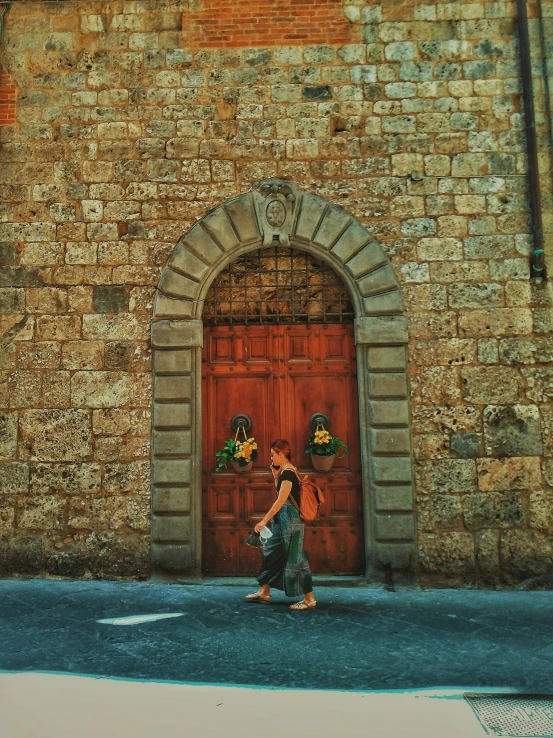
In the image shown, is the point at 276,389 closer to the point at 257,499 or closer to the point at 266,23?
the point at 257,499

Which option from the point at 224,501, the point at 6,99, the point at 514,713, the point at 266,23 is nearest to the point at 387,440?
the point at 224,501

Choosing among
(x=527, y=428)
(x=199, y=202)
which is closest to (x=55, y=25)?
(x=199, y=202)

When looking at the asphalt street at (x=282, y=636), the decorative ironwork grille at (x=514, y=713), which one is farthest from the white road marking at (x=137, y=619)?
the decorative ironwork grille at (x=514, y=713)

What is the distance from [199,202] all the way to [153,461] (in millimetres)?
2483

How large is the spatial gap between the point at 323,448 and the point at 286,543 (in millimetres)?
1170

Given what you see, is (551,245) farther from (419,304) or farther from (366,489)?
(366,489)

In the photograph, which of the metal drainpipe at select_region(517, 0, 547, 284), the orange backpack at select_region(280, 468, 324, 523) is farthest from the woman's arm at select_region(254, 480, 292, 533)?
the metal drainpipe at select_region(517, 0, 547, 284)

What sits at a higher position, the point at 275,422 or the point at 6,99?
the point at 6,99

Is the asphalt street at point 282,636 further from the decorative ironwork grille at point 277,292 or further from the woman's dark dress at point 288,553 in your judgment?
the decorative ironwork grille at point 277,292

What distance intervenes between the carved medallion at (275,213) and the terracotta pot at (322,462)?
2.21 metres

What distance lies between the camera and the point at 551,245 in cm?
586

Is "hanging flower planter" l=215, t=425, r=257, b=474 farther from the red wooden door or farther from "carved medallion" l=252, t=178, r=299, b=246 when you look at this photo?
"carved medallion" l=252, t=178, r=299, b=246

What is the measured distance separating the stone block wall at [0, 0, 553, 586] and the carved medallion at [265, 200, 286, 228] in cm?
33

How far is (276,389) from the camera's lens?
5898 mm
